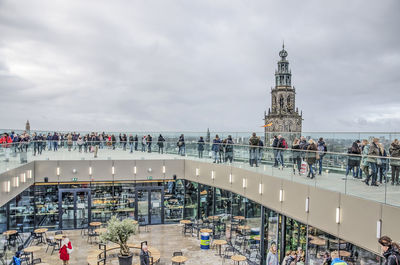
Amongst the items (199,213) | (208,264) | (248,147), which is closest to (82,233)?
(199,213)

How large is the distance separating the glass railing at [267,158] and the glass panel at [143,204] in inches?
82.6

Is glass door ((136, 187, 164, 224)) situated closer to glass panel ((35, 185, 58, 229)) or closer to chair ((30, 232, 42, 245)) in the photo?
glass panel ((35, 185, 58, 229))

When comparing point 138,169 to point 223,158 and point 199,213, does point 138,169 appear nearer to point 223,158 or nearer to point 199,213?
point 199,213

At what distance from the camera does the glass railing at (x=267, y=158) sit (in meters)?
8.35

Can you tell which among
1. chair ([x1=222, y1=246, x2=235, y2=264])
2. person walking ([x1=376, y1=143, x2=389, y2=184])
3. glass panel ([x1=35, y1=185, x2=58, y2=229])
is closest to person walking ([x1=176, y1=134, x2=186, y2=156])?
chair ([x1=222, y1=246, x2=235, y2=264])

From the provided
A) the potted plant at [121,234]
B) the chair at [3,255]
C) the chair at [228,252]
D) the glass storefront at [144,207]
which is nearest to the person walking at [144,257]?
the potted plant at [121,234]

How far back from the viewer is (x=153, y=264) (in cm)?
1355

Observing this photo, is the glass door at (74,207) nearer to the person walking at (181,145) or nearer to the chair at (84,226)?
the chair at (84,226)

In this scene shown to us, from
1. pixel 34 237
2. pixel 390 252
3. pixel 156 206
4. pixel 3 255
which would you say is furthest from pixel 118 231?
pixel 390 252

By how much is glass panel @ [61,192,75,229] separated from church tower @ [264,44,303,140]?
72.4 m

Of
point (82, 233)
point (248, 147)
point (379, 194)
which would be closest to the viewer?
point (379, 194)

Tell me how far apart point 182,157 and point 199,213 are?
3387 mm

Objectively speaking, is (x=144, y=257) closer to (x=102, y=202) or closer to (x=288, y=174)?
(x=288, y=174)

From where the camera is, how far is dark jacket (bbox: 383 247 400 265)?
4.82 m
